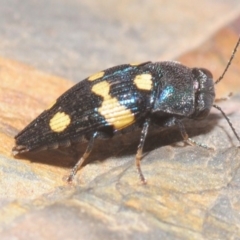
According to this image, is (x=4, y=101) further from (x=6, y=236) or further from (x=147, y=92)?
(x=6, y=236)

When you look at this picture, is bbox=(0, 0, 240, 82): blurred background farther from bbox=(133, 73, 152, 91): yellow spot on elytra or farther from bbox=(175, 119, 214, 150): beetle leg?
bbox=(175, 119, 214, 150): beetle leg

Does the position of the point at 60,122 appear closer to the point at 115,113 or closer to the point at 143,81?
the point at 115,113

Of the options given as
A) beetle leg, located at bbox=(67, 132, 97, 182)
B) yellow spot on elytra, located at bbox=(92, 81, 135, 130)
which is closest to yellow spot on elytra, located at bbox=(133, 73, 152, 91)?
yellow spot on elytra, located at bbox=(92, 81, 135, 130)

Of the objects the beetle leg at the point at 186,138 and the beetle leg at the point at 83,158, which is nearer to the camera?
the beetle leg at the point at 83,158

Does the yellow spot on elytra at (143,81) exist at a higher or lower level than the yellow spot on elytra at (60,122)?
higher

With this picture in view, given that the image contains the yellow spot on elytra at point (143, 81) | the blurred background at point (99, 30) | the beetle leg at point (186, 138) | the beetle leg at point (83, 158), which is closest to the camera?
the beetle leg at point (83, 158)

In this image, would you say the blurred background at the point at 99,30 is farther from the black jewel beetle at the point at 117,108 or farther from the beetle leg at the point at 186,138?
the beetle leg at the point at 186,138

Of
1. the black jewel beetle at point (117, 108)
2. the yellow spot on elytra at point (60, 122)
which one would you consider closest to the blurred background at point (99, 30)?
the black jewel beetle at point (117, 108)

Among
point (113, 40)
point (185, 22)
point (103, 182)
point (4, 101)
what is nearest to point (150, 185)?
point (103, 182)

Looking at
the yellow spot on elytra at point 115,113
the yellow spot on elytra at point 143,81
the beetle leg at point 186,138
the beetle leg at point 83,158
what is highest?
the yellow spot on elytra at point 143,81
